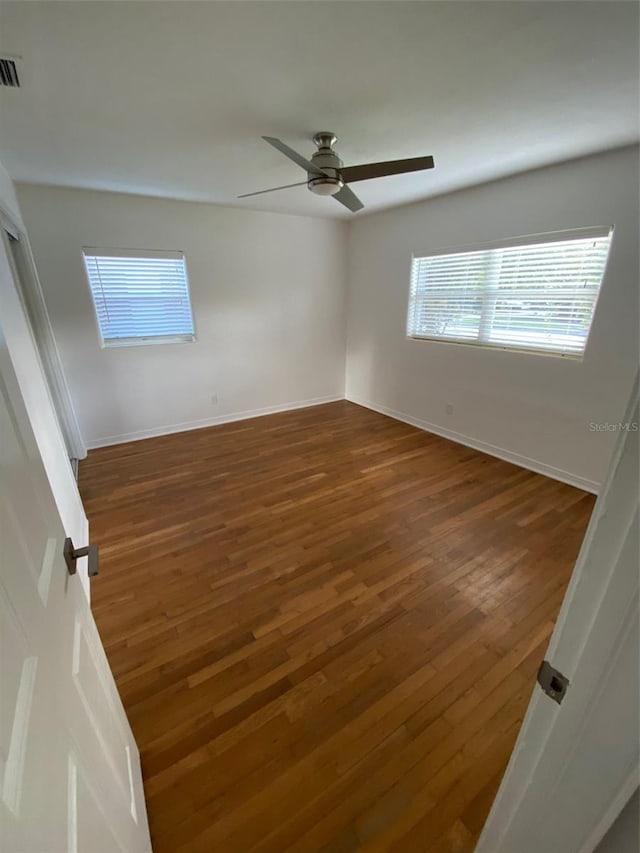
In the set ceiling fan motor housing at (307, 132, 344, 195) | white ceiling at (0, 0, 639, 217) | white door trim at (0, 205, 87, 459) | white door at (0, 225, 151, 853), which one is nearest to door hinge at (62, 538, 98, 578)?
white door at (0, 225, 151, 853)

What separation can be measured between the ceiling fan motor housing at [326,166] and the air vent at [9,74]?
1.35m

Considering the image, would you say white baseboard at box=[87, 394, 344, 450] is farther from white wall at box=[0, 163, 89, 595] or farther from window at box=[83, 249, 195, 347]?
white wall at box=[0, 163, 89, 595]

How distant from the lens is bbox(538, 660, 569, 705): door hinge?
60 cm

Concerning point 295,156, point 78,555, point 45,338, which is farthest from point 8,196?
point 78,555

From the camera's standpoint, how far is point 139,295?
3.64m

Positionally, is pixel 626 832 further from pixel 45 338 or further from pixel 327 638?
pixel 45 338

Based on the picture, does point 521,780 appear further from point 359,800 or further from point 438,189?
point 438,189

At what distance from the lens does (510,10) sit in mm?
1196

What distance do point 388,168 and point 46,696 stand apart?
2489mm

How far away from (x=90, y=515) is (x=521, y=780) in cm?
286

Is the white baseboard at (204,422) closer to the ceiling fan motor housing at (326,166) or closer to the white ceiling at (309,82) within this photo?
the white ceiling at (309,82)

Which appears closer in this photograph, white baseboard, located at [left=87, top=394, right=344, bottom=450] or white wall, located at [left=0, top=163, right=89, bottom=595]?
white wall, located at [left=0, top=163, right=89, bottom=595]

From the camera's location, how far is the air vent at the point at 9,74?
1405 millimetres

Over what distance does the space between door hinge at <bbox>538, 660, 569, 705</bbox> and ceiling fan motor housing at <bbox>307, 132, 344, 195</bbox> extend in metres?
2.37
